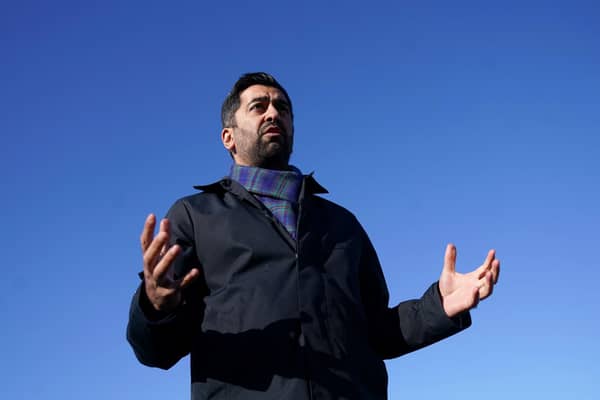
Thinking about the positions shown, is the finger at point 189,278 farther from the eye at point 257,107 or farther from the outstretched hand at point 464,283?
the eye at point 257,107

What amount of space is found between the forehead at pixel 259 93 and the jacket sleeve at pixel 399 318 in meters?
1.60

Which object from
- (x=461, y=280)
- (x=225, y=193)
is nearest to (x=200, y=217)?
(x=225, y=193)

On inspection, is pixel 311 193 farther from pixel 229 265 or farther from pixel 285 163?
pixel 229 265

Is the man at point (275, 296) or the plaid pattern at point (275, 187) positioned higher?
the plaid pattern at point (275, 187)

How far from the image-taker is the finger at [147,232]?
14.7 ft

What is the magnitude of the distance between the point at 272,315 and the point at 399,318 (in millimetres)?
1290

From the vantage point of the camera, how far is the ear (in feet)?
22.1

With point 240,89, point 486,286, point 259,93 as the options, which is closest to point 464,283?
point 486,286

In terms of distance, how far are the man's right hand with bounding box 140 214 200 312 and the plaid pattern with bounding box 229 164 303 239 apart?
118 centimetres

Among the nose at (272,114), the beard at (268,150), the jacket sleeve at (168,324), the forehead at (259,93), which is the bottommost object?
the jacket sleeve at (168,324)

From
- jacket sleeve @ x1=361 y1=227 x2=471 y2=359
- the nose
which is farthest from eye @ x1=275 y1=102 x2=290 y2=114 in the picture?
jacket sleeve @ x1=361 y1=227 x2=471 y2=359

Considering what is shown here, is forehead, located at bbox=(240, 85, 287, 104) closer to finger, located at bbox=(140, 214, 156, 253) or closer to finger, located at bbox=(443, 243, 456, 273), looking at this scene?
finger, located at bbox=(443, 243, 456, 273)

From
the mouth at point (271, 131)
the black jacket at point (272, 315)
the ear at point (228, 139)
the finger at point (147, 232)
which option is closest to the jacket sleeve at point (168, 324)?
the black jacket at point (272, 315)

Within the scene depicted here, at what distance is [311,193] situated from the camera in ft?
20.0
